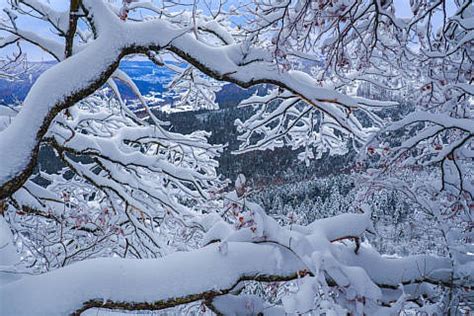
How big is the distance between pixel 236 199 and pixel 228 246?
1.01 ft

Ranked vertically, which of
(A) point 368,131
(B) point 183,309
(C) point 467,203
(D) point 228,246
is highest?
(A) point 368,131

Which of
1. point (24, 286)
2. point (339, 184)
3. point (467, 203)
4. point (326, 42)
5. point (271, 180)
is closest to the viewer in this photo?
point (24, 286)

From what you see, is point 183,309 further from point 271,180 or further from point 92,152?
point 92,152

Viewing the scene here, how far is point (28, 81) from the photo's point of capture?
19.1 ft

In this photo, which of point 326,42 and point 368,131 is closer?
point 326,42

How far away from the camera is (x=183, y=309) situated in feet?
11.8

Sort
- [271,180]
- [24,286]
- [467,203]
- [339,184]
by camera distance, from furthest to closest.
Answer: [339,184] → [271,180] → [467,203] → [24,286]

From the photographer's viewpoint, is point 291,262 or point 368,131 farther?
point 368,131

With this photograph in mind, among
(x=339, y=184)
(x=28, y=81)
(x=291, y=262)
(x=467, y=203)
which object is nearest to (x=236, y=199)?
(x=291, y=262)

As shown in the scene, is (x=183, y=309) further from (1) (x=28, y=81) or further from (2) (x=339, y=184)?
(2) (x=339, y=184)

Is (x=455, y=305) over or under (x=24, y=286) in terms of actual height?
under

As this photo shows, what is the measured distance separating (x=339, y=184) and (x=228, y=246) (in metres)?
47.6

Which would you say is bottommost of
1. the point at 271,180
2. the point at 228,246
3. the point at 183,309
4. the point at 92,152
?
the point at 183,309

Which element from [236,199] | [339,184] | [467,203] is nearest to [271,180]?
[236,199]
